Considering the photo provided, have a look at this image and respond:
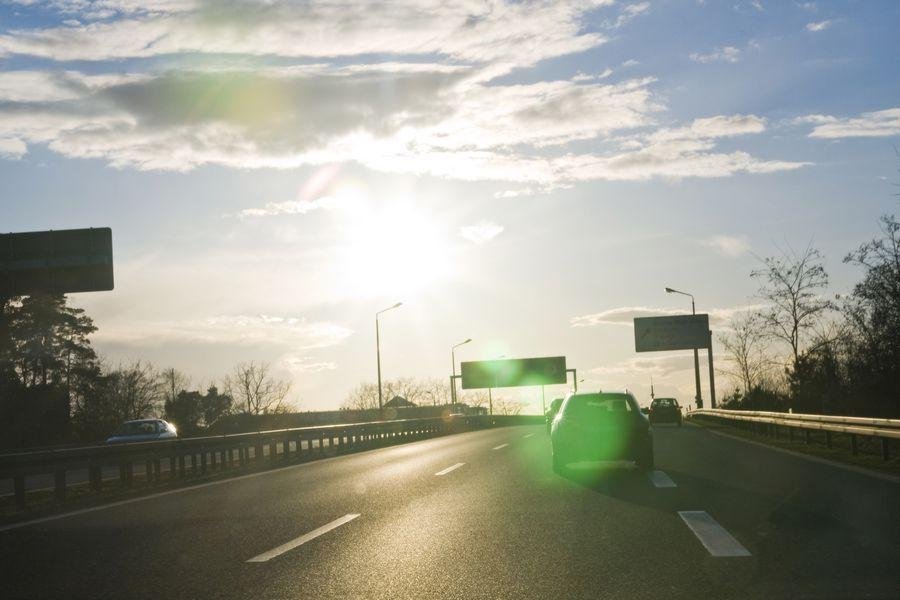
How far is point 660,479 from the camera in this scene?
14.3 m

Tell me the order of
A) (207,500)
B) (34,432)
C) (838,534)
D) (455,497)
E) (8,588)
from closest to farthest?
(8,588)
(838,534)
(455,497)
(207,500)
(34,432)

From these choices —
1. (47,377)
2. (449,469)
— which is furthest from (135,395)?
(449,469)

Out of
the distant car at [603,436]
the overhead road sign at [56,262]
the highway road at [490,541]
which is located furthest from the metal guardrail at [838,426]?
the overhead road sign at [56,262]

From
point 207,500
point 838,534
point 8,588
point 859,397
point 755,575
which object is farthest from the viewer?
point 859,397

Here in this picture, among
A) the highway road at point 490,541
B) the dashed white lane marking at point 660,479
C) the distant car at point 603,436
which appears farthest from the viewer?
the distant car at point 603,436

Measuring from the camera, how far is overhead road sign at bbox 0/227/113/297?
23938 millimetres

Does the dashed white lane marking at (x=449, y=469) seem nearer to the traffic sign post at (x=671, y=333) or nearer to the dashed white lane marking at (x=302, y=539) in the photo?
the dashed white lane marking at (x=302, y=539)

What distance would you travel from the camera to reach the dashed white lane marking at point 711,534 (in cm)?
778

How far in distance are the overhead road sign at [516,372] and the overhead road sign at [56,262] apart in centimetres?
6960

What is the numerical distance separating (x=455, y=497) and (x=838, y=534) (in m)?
5.33

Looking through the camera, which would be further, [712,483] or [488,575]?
[712,483]

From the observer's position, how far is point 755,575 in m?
6.77

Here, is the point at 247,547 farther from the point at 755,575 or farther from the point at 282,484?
the point at 282,484

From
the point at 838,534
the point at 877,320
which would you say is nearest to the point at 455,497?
the point at 838,534
